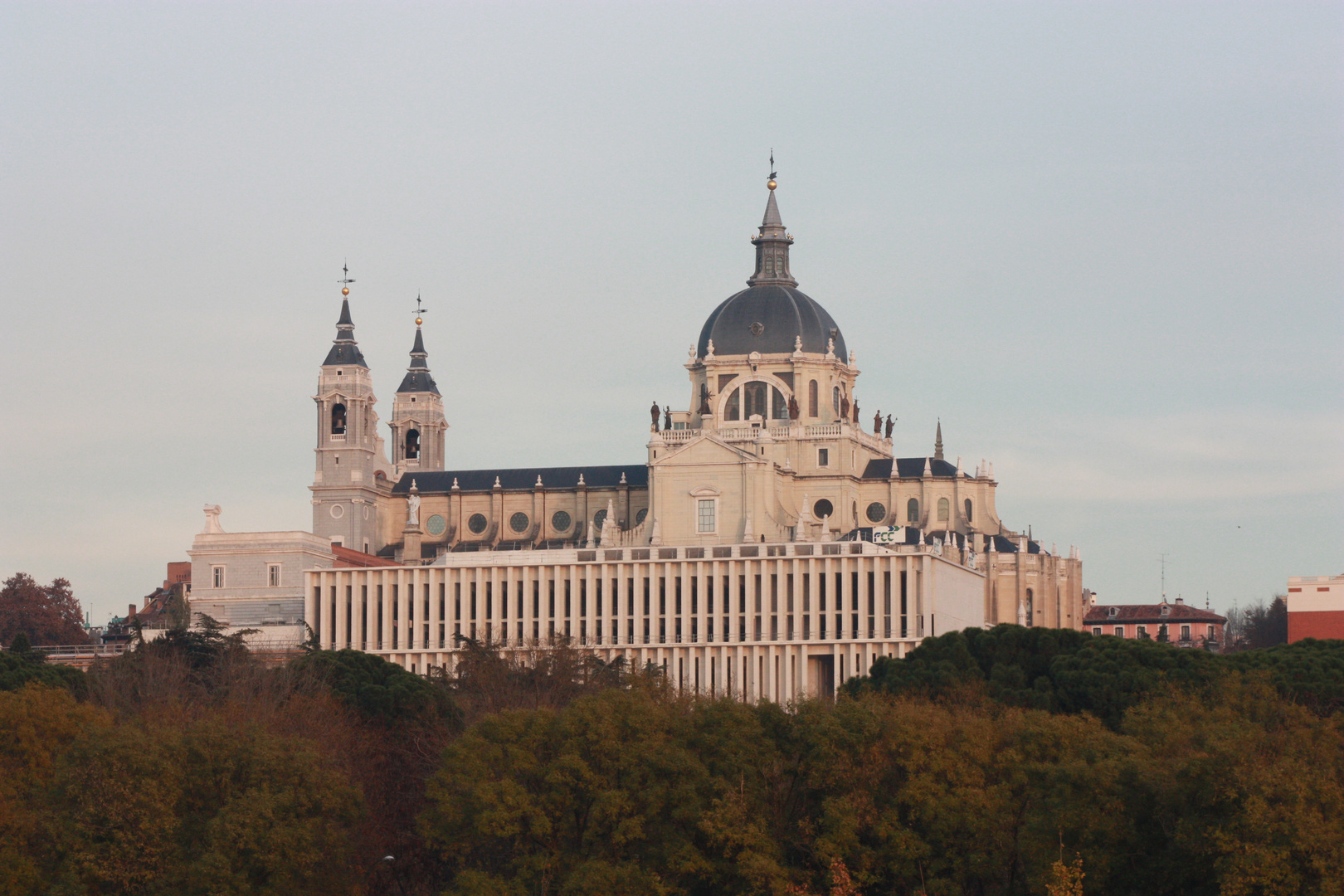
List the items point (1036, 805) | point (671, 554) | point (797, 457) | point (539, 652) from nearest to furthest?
point (1036, 805), point (539, 652), point (671, 554), point (797, 457)

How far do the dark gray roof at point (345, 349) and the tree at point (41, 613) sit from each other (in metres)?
29.0

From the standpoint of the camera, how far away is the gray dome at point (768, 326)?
181 metres

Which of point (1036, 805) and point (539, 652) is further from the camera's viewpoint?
point (539, 652)

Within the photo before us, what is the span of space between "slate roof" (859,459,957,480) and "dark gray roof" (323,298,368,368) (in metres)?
39.9

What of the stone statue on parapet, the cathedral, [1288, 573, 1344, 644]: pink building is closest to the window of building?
the cathedral

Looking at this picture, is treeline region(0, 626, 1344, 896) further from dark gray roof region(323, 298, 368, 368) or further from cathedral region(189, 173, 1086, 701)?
dark gray roof region(323, 298, 368, 368)

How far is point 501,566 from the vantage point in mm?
161875

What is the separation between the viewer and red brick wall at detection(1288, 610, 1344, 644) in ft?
489

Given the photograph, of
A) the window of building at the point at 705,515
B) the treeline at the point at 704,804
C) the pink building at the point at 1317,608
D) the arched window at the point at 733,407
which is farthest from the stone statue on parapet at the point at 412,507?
the treeline at the point at 704,804

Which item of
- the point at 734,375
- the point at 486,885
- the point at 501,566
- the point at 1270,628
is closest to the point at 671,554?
the point at 501,566

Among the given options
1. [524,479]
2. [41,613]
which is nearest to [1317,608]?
[524,479]

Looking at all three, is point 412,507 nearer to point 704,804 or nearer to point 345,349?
point 345,349

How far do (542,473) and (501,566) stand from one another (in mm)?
23820

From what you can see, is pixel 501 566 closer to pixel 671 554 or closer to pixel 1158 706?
pixel 671 554
